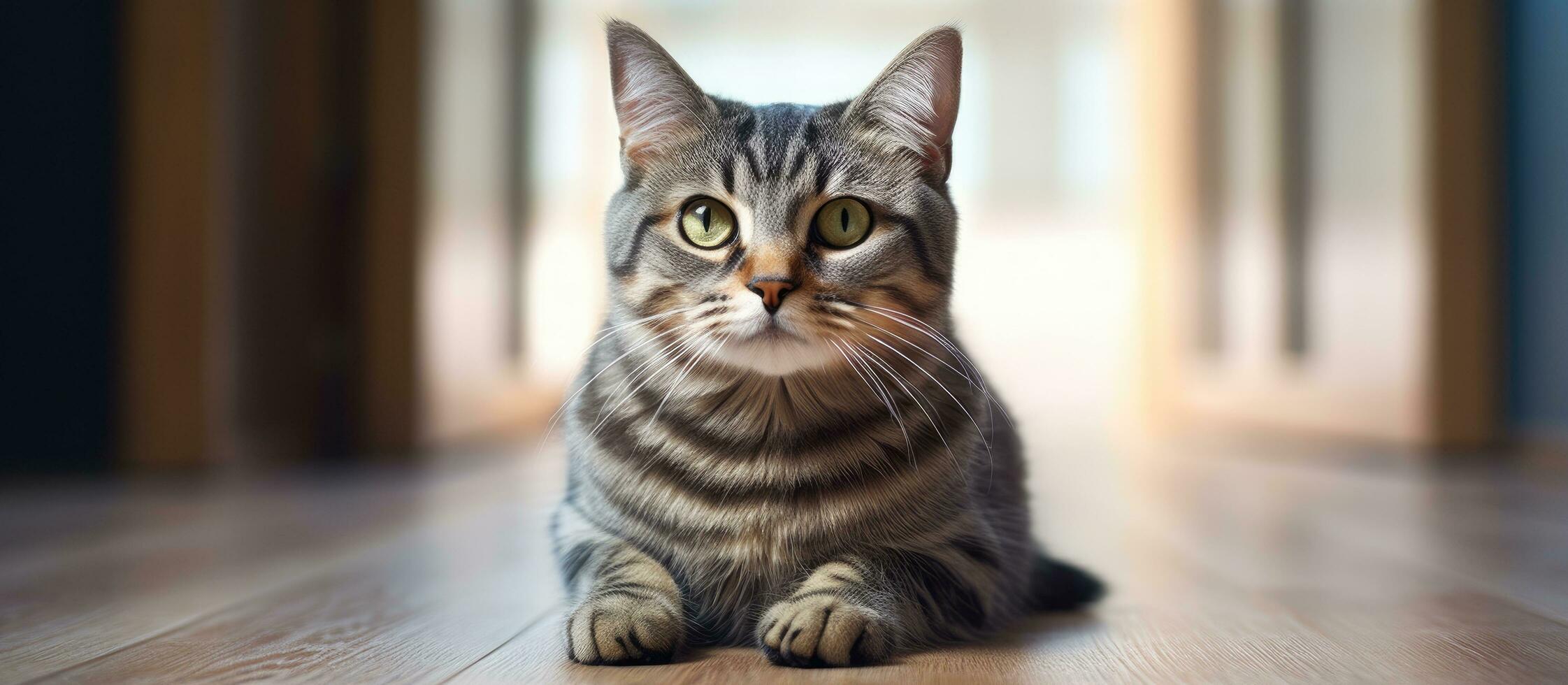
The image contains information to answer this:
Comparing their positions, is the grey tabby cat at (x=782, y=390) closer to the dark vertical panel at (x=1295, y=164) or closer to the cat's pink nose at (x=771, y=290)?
the cat's pink nose at (x=771, y=290)

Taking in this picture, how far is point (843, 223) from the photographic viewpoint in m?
0.94

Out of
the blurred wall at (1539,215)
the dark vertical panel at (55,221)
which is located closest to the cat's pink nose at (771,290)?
the dark vertical panel at (55,221)

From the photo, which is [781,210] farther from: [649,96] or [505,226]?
[505,226]

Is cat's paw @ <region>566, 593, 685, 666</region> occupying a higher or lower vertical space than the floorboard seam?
higher

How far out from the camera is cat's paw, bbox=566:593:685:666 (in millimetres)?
851

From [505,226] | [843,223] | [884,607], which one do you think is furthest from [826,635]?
[505,226]

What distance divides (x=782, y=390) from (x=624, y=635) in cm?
23

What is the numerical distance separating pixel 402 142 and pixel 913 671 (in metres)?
2.42

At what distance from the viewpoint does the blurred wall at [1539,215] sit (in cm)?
250

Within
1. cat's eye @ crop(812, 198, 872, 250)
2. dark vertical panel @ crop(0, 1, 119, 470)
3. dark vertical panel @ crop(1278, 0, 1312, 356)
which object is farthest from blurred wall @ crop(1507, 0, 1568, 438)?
dark vertical panel @ crop(0, 1, 119, 470)

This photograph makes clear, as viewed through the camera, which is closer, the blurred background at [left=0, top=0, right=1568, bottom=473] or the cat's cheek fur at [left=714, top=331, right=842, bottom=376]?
the cat's cheek fur at [left=714, top=331, right=842, bottom=376]

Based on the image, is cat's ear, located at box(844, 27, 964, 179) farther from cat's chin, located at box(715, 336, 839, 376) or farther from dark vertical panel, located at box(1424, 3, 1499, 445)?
dark vertical panel, located at box(1424, 3, 1499, 445)

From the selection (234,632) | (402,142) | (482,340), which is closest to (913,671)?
(234,632)

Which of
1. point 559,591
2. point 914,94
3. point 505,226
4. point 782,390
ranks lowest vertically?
point 559,591
